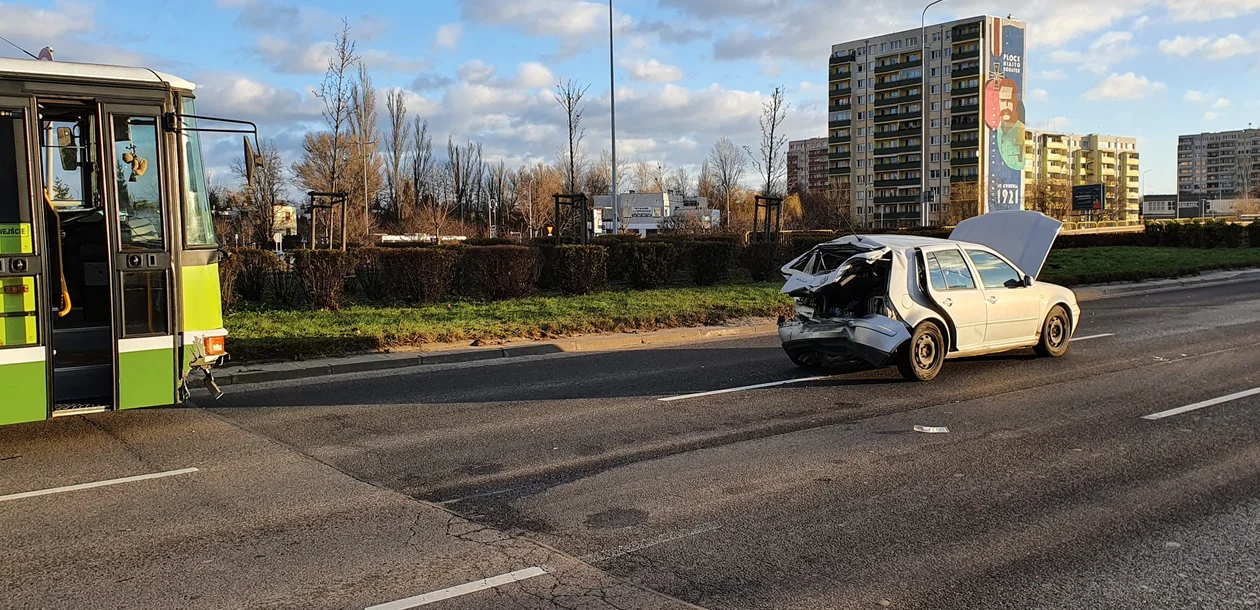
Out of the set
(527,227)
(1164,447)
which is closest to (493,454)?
(1164,447)

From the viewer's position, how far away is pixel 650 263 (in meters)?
20.5

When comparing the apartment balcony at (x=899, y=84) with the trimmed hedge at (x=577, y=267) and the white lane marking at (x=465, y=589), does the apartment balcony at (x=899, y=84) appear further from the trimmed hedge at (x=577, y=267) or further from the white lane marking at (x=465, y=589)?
the white lane marking at (x=465, y=589)

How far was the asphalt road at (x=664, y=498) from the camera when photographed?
4336mm

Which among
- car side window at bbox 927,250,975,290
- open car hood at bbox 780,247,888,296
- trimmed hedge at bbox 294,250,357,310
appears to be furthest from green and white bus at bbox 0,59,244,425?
car side window at bbox 927,250,975,290

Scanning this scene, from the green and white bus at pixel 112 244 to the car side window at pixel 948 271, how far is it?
25.2 ft

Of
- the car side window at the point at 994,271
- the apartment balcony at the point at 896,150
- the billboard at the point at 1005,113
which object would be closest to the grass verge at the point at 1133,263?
the car side window at the point at 994,271

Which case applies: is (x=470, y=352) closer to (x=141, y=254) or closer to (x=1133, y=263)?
(x=141, y=254)

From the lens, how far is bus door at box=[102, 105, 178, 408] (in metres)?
7.31

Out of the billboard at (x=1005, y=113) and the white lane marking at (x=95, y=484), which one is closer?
the white lane marking at (x=95, y=484)

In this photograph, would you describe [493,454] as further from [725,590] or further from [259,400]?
[259,400]

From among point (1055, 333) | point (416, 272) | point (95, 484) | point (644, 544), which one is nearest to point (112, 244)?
point (95, 484)

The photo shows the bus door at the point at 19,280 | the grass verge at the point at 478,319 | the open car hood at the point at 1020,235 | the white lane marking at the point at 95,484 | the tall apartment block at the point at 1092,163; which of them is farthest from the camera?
the tall apartment block at the point at 1092,163

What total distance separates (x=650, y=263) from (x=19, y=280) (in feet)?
48.3

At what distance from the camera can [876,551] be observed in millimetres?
4758
